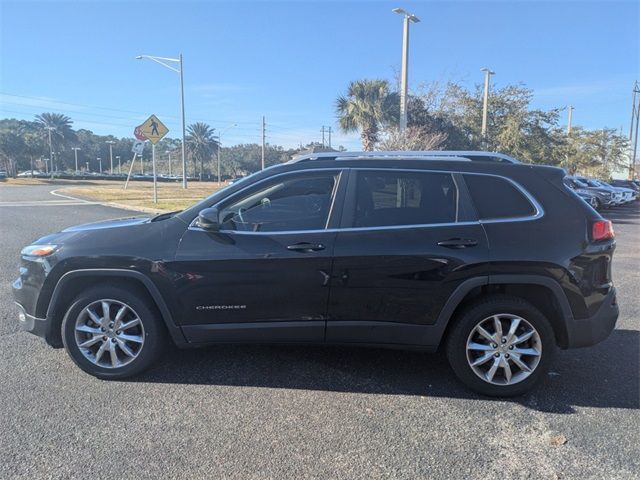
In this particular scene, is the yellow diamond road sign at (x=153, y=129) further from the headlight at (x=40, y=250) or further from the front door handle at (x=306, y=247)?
the front door handle at (x=306, y=247)

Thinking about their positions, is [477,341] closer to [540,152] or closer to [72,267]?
[72,267]

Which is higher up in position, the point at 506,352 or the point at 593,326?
the point at 593,326

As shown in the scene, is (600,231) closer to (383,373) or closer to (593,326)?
(593,326)

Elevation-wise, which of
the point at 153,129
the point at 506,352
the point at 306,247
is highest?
the point at 153,129

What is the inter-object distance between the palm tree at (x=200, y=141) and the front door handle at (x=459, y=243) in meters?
106

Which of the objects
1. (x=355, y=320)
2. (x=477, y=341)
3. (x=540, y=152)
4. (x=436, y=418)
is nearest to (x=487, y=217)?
(x=477, y=341)

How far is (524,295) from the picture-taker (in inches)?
149

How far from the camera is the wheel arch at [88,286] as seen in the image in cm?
377

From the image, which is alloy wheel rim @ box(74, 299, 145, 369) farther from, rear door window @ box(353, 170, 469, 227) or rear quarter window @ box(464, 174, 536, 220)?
rear quarter window @ box(464, 174, 536, 220)

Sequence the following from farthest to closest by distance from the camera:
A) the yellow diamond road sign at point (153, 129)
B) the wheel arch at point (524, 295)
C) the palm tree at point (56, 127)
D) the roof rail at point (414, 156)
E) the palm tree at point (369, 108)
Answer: the palm tree at point (56, 127), the palm tree at point (369, 108), the yellow diamond road sign at point (153, 129), the roof rail at point (414, 156), the wheel arch at point (524, 295)

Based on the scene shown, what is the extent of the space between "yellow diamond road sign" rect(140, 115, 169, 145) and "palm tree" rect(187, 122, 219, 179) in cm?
8847

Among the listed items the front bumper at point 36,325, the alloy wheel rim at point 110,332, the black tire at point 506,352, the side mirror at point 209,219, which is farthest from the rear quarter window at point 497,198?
the front bumper at point 36,325

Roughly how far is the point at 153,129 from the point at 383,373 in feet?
57.3

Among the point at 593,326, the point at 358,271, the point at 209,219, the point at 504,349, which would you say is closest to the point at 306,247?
the point at 358,271
